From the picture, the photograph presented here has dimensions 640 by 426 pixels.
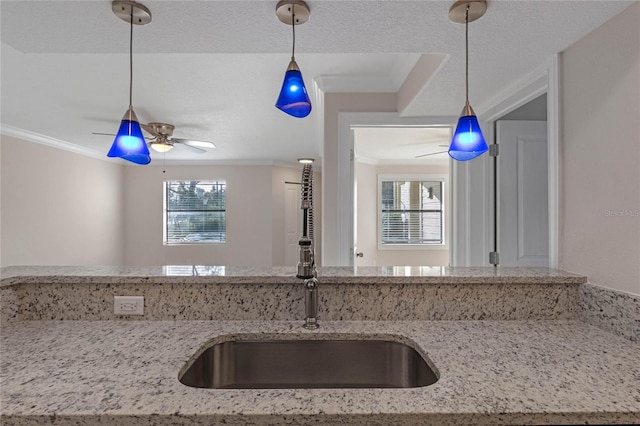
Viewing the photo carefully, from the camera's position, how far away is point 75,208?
505 centimetres

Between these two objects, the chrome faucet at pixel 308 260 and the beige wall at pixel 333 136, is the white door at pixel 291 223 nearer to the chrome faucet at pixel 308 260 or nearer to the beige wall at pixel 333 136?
the beige wall at pixel 333 136

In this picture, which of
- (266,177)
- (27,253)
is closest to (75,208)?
(27,253)

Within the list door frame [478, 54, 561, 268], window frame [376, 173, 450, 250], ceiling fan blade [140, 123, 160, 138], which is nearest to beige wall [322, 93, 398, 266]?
door frame [478, 54, 561, 268]

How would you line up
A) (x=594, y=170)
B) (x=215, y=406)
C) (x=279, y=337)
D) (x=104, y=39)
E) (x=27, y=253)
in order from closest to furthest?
(x=215, y=406)
(x=279, y=337)
(x=594, y=170)
(x=104, y=39)
(x=27, y=253)

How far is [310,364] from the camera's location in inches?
43.9

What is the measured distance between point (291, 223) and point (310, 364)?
5.76 metres

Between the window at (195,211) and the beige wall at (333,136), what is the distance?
4.32m

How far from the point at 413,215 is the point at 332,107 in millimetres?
4108

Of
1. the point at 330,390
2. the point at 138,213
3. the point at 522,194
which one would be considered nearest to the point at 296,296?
the point at 330,390

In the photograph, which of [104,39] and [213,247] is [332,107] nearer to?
[104,39]

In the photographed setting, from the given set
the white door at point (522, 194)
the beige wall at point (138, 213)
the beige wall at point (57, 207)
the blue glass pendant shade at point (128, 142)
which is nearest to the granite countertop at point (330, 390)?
the blue glass pendant shade at point (128, 142)

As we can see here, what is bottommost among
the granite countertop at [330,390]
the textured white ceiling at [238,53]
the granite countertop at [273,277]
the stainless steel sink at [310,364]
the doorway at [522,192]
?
the stainless steel sink at [310,364]

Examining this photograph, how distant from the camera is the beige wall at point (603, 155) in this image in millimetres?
1093

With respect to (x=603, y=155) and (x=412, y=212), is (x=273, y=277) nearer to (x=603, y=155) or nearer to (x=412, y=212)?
(x=603, y=155)
